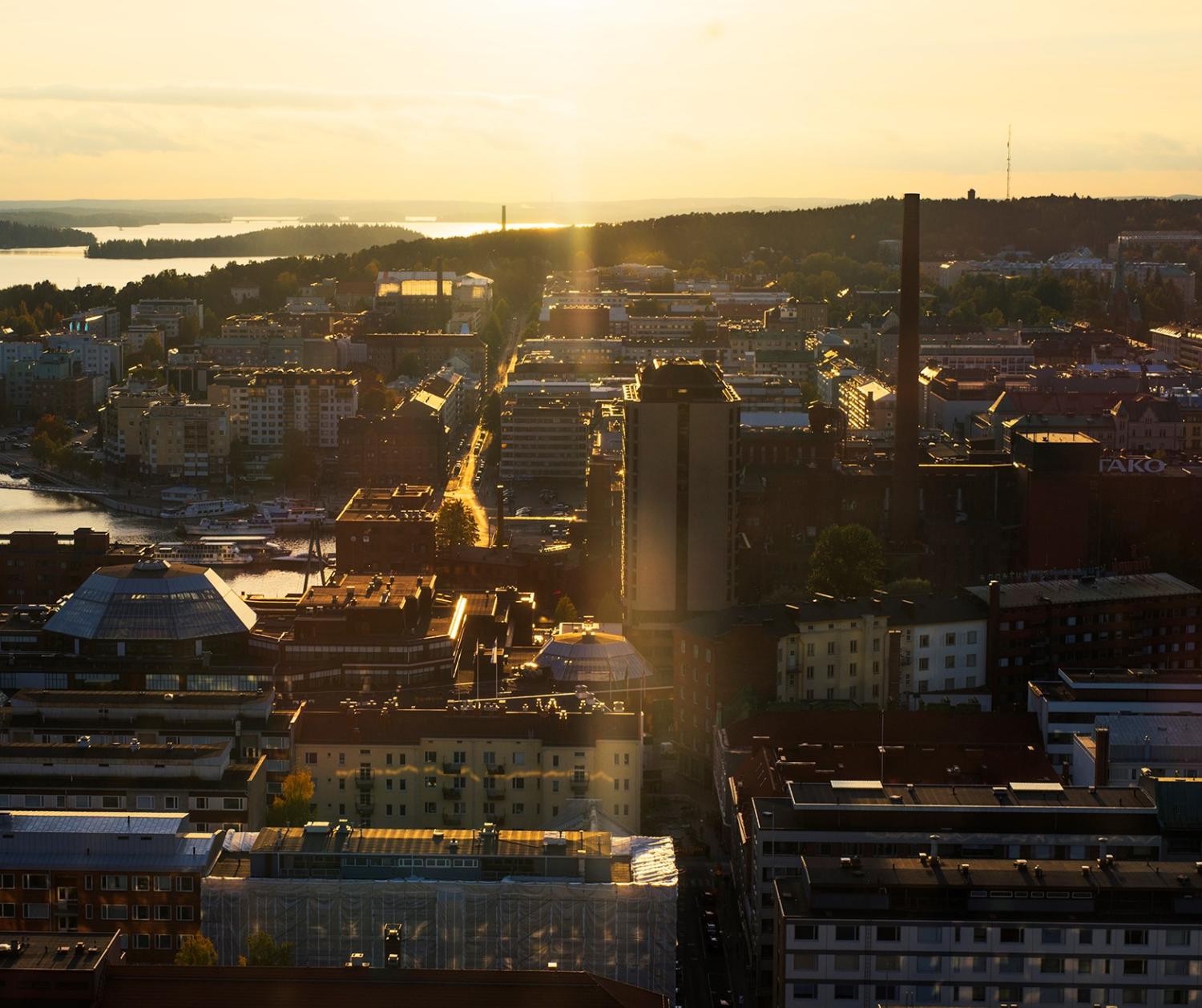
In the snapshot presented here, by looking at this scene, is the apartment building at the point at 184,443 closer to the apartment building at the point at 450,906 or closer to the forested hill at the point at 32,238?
the apartment building at the point at 450,906

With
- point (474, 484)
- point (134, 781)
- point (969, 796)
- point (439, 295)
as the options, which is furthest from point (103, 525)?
point (969, 796)

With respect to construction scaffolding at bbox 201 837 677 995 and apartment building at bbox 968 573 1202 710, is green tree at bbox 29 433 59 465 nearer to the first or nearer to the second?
apartment building at bbox 968 573 1202 710

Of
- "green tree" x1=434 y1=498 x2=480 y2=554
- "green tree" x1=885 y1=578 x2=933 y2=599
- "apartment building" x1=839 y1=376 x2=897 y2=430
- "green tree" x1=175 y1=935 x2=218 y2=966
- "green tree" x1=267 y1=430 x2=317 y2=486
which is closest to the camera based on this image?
Answer: "green tree" x1=175 y1=935 x2=218 y2=966

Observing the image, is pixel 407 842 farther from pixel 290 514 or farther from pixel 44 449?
pixel 44 449

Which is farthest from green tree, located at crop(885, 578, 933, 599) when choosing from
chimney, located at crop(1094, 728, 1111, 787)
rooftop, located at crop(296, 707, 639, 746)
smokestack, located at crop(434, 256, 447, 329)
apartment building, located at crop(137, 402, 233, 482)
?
smokestack, located at crop(434, 256, 447, 329)

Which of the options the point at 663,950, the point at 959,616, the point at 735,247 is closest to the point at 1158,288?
the point at 735,247

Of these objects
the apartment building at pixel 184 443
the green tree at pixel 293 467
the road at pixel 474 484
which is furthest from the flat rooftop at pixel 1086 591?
the apartment building at pixel 184 443
